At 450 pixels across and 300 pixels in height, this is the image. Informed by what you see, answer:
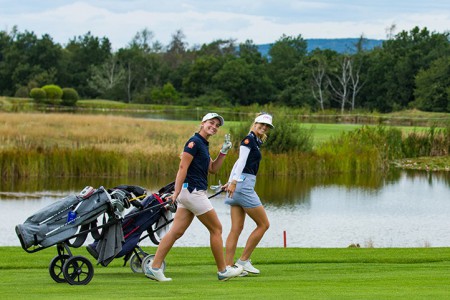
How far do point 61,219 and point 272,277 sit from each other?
235 centimetres

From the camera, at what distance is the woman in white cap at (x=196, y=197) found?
33.1 feet

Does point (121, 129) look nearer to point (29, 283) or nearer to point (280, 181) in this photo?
point (280, 181)

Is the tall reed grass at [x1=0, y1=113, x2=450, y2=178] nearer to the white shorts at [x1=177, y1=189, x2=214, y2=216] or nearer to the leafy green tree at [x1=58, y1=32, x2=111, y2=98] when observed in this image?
the white shorts at [x1=177, y1=189, x2=214, y2=216]

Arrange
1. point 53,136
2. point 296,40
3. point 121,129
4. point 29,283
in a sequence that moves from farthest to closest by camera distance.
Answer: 1. point 296,40
2. point 121,129
3. point 53,136
4. point 29,283

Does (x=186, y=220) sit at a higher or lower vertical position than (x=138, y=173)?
higher

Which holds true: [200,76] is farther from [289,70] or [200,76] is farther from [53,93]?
[53,93]

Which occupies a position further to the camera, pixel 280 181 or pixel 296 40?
pixel 296 40

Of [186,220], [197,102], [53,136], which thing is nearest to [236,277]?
[186,220]

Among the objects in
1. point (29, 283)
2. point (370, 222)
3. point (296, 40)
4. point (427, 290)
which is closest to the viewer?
point (427, 290)

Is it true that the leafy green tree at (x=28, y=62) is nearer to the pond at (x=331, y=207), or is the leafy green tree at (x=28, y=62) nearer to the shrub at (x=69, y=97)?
the shrub at (x=69, y=97)

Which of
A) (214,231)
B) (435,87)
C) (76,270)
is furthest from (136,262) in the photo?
(435,87)

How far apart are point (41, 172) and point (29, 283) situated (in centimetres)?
2100

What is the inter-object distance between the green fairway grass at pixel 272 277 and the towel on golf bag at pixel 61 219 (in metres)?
0.48

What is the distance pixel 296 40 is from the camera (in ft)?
341
